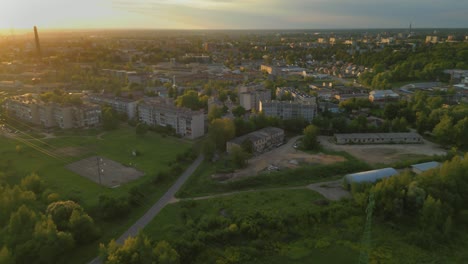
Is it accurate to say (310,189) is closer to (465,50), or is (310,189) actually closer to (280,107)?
(280,107)

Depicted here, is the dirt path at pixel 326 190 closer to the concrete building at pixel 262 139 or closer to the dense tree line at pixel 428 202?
the dense tree line at pixel 428 202

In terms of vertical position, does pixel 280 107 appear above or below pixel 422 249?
above

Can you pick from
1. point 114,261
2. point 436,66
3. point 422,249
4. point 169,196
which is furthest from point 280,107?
point 436,66

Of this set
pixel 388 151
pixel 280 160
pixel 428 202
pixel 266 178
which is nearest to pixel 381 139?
pixel 388 151

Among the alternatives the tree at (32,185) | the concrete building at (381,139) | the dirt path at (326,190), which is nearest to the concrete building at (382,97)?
the concrete building at (381,139)

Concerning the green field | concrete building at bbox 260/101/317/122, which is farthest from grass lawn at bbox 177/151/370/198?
concrete building at bbox 260/101/317/122

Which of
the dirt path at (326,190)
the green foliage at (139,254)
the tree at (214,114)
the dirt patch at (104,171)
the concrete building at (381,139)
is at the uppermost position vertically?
the tree at (214,114)
